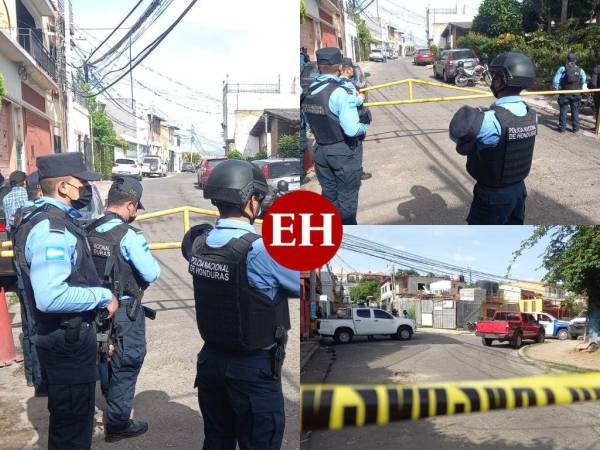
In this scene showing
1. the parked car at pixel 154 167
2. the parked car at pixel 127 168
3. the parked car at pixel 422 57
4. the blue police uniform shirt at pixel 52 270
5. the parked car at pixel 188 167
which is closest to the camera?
the parked car at pixel 422 57

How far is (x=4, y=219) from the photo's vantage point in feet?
14.8

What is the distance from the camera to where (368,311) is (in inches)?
63.5

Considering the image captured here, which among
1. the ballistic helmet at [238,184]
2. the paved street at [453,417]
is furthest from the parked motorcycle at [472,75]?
the paved street at [453,417]

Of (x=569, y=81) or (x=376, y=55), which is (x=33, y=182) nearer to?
(x=376, y=55)

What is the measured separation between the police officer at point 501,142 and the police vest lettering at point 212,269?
87cm

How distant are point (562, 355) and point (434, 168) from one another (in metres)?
0.68

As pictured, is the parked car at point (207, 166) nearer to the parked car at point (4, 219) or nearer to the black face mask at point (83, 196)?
the black face mask at point (83, 196)

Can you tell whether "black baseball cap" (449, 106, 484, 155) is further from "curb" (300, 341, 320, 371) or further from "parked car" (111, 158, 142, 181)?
"parked car" (111, 158, 142, 181)

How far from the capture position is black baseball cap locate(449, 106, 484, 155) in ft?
6.59

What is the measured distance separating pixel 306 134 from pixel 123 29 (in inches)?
48.1

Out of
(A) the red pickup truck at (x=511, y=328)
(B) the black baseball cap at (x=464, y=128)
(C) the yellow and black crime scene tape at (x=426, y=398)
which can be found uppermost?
(B) the black baseball cap at (x=464, y=128)

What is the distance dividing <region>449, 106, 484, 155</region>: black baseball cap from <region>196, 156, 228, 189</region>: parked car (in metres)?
0.89

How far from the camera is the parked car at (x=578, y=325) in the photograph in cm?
164

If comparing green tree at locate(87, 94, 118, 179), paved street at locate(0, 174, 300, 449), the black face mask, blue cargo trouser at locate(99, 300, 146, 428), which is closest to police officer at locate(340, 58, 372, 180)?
paved street at locate(0, 174, 300, 449)
